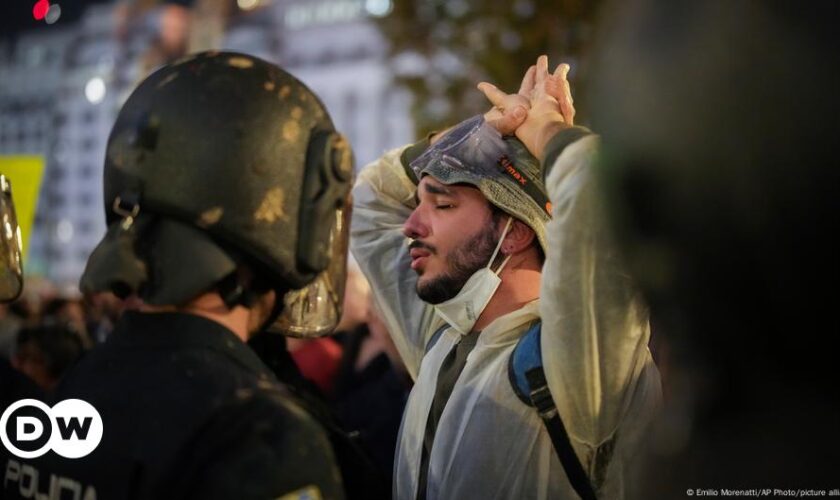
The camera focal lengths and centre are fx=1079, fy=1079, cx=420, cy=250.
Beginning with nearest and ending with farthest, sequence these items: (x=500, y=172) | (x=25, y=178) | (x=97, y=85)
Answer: (x=500, y=172) → (x=25, y=178) → (x=97, y=85)

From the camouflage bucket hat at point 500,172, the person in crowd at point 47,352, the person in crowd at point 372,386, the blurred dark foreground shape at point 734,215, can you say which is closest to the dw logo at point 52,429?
the blurred dark foreground shape at point 734,215

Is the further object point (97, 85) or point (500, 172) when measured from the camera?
point (97, 85)

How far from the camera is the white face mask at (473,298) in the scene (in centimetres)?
308

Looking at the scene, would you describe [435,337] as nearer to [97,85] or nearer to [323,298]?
[323,298]

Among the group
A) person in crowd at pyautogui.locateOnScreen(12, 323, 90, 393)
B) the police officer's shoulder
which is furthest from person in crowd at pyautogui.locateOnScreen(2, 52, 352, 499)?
person in crowd at pyautogui.locateOnScreen(12, 323, 90, 393)

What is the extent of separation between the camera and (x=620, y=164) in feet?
3.92

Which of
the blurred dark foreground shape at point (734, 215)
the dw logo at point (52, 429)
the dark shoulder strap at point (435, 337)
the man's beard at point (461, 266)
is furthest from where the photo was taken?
the dark shoulder strap at point (435, 337)

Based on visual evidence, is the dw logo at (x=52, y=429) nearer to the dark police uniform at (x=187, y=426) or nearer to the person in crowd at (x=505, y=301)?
the dark police uniform at (x=187, y=426)

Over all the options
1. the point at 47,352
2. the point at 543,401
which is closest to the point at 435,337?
the point at 543,401

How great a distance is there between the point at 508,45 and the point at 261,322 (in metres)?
12.8

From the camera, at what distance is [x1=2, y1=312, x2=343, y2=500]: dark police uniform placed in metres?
1.58

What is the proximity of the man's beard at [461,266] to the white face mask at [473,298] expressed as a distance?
15mm

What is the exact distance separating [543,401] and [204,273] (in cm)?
107

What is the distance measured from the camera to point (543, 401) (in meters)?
2.57
